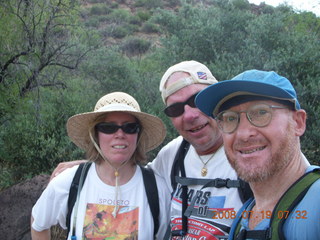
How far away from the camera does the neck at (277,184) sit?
5.37 ft

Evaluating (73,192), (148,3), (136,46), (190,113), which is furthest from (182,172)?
(148,3)

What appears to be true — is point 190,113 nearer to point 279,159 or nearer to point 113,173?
point 113,173

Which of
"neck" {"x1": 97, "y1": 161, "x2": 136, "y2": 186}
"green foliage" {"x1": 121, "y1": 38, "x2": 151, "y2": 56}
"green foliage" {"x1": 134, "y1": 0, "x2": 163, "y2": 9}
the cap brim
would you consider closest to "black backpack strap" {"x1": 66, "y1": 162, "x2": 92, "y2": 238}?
"neck" {"x1": 97, "y1": 161, "x2": 136, "y2": 186}

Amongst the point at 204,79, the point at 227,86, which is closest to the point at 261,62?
the point at 204,79

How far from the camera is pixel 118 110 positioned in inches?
104

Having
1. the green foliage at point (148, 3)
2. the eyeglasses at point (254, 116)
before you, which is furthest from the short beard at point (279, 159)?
the green foliage at point (148, 3)

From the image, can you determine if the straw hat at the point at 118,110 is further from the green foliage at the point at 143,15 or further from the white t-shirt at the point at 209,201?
the green foliage at the point at 143,15

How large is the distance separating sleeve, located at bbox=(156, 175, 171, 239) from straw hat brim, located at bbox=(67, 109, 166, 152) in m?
0.51

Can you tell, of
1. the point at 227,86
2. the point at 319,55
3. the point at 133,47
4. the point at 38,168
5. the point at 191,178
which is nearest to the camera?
the point at 227,86

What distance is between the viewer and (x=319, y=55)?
19.2ft

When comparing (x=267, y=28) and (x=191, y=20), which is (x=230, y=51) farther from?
(x=191, y=20)

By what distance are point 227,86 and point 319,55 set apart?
4.86 m

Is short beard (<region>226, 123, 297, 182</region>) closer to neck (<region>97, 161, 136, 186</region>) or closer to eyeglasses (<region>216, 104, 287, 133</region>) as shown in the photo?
eyeglasses (<region>216, 104, 287, 133</region>)

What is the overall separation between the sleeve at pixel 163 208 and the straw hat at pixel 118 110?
51 cm
